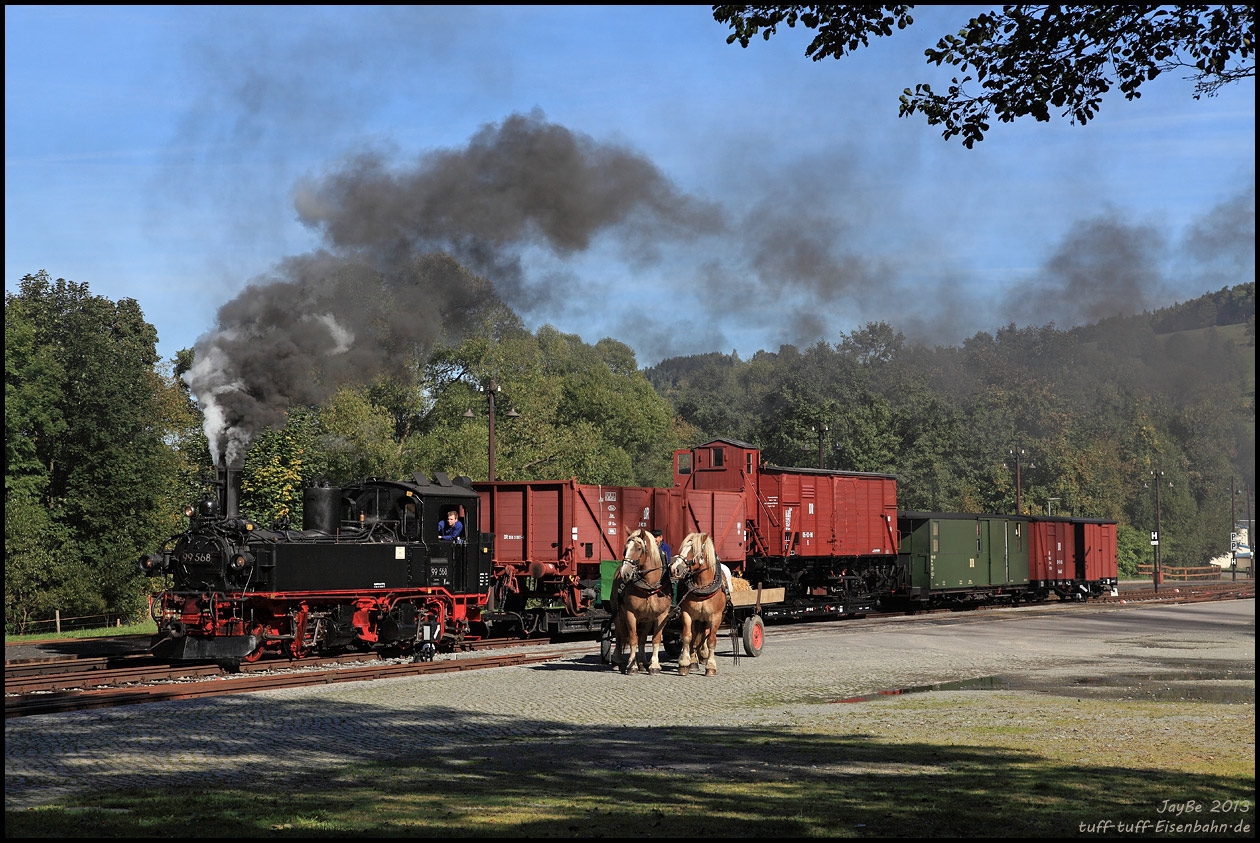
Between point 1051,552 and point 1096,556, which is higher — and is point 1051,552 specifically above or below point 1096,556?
above

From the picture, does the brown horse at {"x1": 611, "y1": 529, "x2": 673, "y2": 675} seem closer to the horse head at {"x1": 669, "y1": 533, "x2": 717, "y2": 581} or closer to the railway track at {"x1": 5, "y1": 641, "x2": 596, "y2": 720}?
the horse head at {"x1": 669, "y1": 533, "x2": 717, "y2": 581}

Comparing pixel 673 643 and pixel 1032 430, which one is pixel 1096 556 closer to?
pixel 673 643

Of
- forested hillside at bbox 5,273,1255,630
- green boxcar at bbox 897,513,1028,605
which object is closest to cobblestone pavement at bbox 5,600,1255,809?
forested hillside at bbox 5,273,1255,630

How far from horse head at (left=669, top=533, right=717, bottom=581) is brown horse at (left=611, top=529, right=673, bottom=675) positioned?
0.33 meters

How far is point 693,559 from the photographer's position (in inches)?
712

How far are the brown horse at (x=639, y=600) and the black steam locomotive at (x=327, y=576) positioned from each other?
4261 mm

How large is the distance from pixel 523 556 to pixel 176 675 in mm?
8919

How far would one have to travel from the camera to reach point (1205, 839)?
7.36 m

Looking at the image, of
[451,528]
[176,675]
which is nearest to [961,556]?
[451,528]

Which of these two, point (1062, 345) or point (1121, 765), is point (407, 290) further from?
point (1062, 345)

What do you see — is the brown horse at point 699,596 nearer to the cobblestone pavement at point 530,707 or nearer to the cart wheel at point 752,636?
the cobblestone pavement at point 530,707

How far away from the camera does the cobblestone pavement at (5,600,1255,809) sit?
421 inches

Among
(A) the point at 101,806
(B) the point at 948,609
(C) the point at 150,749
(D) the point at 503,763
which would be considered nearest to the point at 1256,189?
(D) the point at 503,763

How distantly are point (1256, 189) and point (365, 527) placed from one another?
54.0ft
